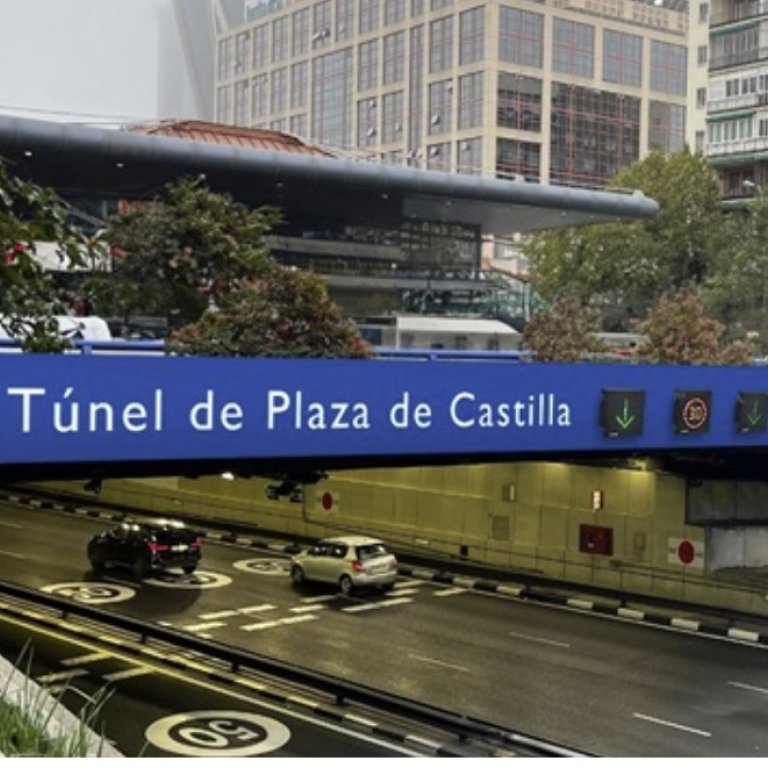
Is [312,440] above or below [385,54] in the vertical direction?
below

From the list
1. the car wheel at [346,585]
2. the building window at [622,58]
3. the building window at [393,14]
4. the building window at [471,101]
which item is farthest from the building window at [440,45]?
the car wheel at [346,585]

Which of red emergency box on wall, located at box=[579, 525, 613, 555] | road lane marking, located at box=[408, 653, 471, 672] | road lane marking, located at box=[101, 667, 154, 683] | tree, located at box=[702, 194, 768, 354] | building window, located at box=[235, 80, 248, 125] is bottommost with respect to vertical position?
road lane marking, located at box=[408, 653, 471, 672]

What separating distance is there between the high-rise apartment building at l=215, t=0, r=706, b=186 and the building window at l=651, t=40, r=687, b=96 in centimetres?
10

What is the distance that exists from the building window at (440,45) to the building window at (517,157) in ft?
20.1

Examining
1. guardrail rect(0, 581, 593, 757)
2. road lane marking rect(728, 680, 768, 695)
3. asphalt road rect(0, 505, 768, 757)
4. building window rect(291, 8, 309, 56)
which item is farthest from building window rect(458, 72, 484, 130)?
road lane marking rect(728, 680, 768, 695)

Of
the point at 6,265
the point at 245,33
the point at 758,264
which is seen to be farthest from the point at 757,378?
the point at 245,33

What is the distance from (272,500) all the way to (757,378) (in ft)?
71.3

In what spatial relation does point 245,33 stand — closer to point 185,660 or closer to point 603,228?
point 603,228

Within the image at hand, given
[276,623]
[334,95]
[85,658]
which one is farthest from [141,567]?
[334,95]

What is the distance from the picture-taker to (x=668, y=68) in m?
82.2

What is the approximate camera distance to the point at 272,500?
3872cm

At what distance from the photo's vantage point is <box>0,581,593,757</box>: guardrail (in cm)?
1570

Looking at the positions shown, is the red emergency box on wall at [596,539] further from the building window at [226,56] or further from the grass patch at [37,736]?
the building window at [226,56]

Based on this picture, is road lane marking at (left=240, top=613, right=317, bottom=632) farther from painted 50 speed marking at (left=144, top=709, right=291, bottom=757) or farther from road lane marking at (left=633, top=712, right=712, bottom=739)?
road lane marking at (left=633, top=712, right=712, bottom=739)
